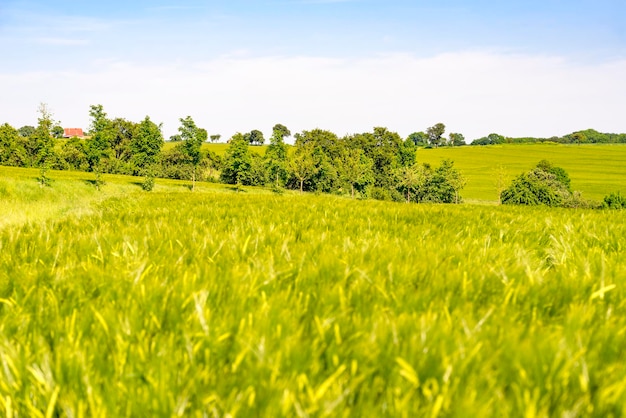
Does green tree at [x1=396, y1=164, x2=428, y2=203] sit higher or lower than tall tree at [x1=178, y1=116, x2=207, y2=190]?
lower

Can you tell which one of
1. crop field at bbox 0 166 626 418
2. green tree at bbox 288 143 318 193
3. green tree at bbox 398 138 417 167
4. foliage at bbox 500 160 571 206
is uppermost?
green tree at bbox 398 138 417 167

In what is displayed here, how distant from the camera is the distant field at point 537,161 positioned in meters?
121

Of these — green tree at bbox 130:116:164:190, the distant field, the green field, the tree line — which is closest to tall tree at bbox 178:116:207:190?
the tree line

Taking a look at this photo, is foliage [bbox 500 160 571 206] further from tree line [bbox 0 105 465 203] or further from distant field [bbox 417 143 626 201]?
tree line [bbox 0 105 465 203]

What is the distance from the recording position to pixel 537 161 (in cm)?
14888

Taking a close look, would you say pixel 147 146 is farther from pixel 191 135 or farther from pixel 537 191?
pixel 537 191

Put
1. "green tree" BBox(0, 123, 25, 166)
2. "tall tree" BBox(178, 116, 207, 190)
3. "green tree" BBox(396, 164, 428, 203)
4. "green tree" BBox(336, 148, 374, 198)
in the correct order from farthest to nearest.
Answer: "green tree" BBox(396, 164, 428, 203) → "green tree" BBox(336, 148, 374, 198) → "green tree" BBox(0, 123, 25, 166) → "tall tree" BBox(178, 116, 207, 190)

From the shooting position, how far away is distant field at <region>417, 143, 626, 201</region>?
4747 inches

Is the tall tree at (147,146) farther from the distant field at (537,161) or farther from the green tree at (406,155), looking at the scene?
the distant field at (537,161)

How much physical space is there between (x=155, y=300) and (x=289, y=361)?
848 millimetres

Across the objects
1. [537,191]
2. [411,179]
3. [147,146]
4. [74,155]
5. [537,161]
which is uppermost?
[147,146]

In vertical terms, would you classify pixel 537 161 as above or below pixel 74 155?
below

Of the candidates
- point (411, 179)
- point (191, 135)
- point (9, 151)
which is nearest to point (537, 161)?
point (411, 179)

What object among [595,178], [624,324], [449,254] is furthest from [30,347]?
[595,178]
